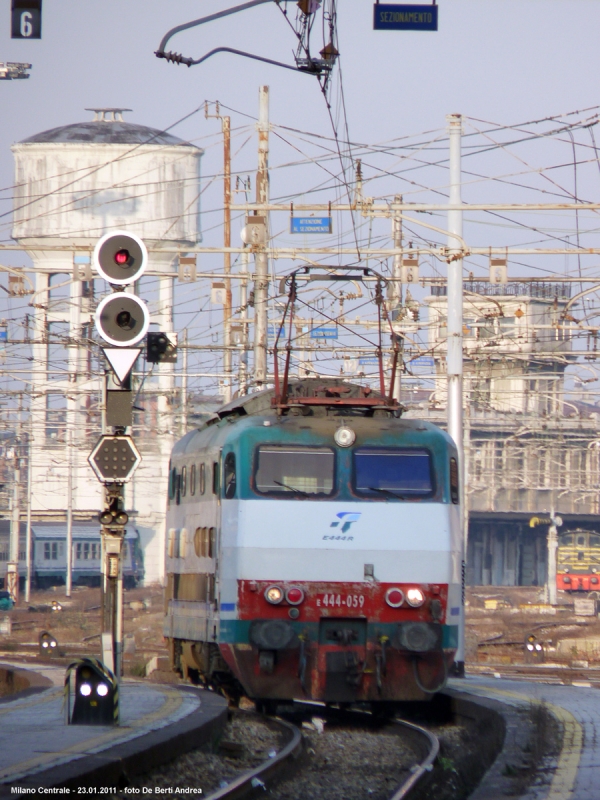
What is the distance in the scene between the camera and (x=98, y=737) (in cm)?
1030

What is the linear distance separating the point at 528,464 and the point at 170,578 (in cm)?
5796

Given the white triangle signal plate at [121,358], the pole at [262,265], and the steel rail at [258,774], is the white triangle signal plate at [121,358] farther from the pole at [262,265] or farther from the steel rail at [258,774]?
the pole at [262,265]

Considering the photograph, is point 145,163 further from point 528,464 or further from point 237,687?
point 237,687

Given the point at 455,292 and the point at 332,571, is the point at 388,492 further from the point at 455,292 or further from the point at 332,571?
→ the point at 455,292

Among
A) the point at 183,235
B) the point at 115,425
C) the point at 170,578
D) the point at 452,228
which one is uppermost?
the point at 183,235

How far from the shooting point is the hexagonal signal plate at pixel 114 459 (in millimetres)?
11672

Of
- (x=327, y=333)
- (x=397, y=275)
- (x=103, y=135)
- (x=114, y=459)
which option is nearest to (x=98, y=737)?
(x=114, y=459)

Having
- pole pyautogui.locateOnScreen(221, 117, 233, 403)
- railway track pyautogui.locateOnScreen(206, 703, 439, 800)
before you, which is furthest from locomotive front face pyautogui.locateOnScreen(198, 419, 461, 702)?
pole pyautogui.locateOnScreen(221, 117, 233, 403)

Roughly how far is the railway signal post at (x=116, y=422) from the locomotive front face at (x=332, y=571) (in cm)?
255

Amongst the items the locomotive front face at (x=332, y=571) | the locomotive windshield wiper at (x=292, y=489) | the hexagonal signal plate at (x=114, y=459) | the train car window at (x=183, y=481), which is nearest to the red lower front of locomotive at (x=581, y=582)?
the train car window at (x=183, y=481)

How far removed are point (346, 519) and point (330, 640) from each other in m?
1.29

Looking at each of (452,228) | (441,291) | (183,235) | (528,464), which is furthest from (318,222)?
(441,291)

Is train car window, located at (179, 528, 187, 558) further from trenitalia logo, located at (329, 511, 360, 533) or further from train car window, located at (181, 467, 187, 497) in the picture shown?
trenitalia logo, located at (329, 511, 360, 533)

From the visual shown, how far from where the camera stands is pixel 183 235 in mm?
58219
